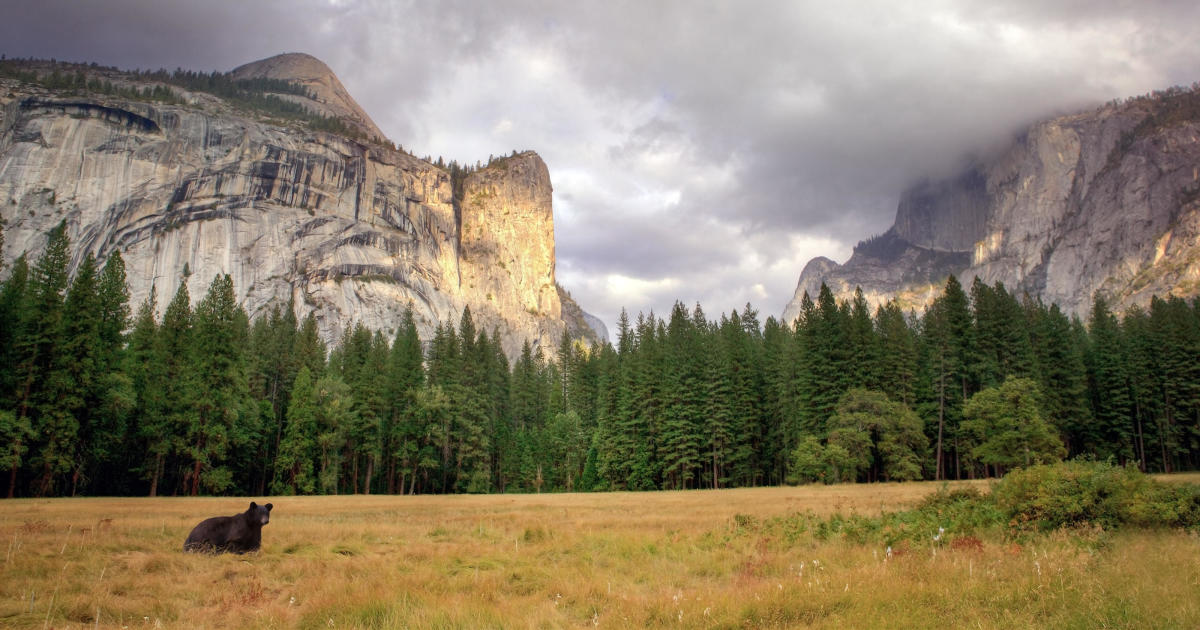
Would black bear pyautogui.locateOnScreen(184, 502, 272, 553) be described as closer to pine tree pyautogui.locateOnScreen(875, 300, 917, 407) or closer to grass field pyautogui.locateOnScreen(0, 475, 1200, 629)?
grass field pyautogui.locateOnScreen(0, 475, 1200, 629)

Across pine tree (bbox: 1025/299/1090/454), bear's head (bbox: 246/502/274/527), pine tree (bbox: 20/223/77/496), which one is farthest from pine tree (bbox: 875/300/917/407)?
pine tree (bbox: 20/223/77/496)

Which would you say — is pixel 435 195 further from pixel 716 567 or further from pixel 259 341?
pixel 716 567

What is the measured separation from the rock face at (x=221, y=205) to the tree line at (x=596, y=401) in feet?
211

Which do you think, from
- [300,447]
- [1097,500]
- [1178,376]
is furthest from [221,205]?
[1178,376]

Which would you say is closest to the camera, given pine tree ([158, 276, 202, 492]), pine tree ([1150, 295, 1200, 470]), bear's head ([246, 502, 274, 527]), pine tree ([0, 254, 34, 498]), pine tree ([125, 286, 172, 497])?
bear's head ([246, 502, 274, 527])

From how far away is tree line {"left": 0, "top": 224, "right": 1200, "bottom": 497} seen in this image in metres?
37.2

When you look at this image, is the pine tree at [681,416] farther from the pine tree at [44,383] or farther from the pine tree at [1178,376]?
the pine tree at [44,383]

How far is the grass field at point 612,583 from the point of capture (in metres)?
6.76

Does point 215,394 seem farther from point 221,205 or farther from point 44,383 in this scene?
point 221,205

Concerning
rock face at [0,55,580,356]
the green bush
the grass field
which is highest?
rock face at [0,55,580,356]

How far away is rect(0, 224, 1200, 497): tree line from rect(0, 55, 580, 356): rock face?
64.3 metres

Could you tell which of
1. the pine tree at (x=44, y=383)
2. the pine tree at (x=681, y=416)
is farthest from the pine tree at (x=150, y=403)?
the pine tree at (x=681, y=416)

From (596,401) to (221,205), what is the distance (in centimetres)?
10886

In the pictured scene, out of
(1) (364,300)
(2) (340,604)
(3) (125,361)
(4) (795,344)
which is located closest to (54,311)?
(3) (125,361)
